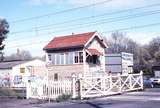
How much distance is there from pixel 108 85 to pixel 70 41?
21.5m

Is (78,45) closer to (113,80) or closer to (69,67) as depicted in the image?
(69,67)

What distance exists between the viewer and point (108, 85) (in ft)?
91.8

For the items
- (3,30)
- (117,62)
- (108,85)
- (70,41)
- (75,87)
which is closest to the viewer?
(75,87)

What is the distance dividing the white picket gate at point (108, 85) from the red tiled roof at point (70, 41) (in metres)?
15.7

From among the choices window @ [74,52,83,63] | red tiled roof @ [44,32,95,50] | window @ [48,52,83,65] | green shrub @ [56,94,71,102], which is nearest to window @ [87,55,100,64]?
window @ [74,52,83,63]

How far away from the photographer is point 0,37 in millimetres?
74188

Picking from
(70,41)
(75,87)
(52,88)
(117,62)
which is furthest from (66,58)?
(75,87)

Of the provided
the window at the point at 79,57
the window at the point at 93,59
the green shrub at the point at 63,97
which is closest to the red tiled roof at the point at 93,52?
the window at the point at 93,59

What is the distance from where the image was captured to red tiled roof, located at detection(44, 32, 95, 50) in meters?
46.7

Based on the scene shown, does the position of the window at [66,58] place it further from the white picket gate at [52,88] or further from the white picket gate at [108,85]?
the white picket gate at [52,88]

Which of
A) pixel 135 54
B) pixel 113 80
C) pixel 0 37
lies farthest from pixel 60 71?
pixel 135 54

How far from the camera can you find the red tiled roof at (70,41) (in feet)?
153

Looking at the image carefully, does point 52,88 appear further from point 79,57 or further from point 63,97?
point 79,57

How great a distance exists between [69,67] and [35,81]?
20328 millimetres
